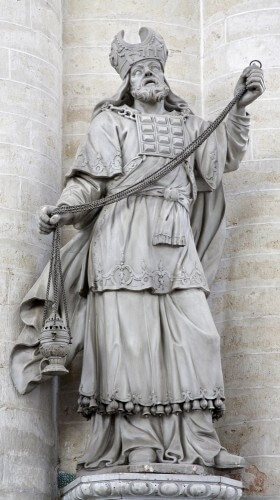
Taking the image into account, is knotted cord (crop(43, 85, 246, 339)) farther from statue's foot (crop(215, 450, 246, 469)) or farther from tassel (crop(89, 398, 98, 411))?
statue's foot (crop(215, 450, 246, 469))

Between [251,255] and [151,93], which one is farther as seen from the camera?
[251,255]

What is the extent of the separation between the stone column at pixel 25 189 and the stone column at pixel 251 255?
837 mm

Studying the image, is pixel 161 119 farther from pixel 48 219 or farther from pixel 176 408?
pixel 176 408

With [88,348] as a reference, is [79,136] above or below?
above

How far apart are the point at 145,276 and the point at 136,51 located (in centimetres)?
109

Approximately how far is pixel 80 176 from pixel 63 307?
0.62 m

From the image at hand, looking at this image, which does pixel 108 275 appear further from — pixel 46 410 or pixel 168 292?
pixel 46 410

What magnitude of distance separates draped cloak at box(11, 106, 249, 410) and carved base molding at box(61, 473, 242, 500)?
391 millimetres

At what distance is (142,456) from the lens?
655 cm

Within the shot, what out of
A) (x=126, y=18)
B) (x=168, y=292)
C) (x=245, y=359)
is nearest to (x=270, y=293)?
(x=245, y=359)

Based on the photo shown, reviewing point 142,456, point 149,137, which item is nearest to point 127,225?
point 149,137

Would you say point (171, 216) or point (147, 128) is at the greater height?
point (147, 128)

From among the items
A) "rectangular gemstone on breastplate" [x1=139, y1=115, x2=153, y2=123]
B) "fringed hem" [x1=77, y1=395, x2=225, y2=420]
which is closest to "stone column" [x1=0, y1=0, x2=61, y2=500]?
"fringed hem" [x1=77, y1=395, x2=225, y2=420]

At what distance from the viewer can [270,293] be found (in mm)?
7469
